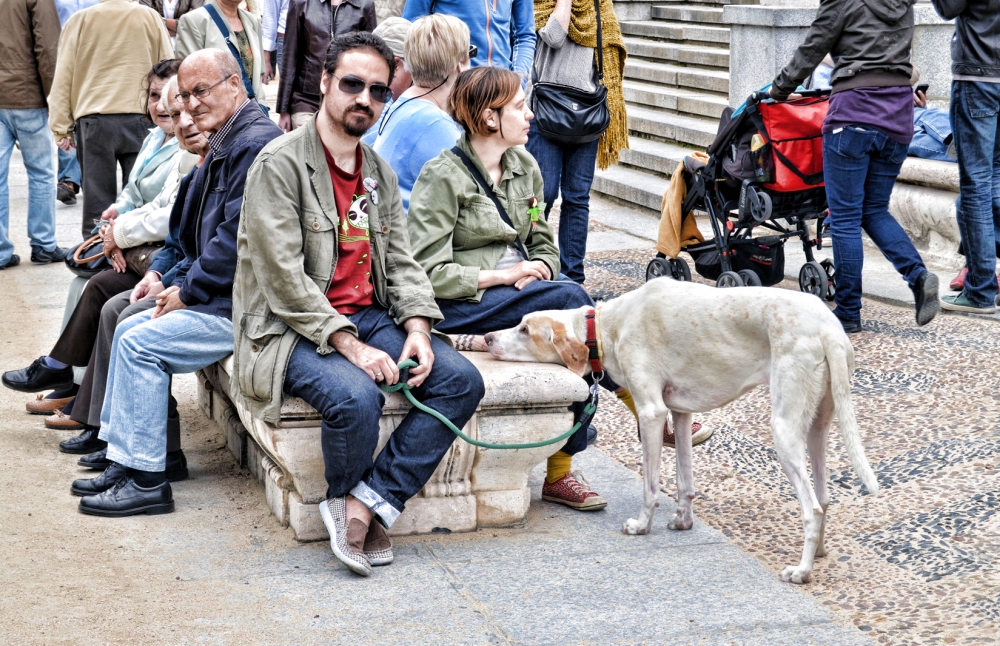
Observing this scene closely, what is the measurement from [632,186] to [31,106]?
5.04 meters

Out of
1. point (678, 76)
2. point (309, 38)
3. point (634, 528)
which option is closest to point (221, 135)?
point (634, 528)

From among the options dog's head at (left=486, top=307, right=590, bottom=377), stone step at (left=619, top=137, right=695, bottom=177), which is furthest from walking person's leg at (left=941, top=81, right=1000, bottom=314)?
stone step at (left=619, top=137, right=695, bottom=177)

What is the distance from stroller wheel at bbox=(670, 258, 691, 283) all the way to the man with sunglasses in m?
3.60

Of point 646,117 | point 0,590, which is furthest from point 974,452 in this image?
point 646,117

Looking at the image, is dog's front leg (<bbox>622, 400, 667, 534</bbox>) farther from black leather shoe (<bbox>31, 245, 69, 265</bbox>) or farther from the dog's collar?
black leather shoe (<bbox>31, 245, 69, 265</bbox>)

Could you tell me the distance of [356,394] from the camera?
12.2ft

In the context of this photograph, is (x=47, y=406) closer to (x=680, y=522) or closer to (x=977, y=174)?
(x=680, y=522)

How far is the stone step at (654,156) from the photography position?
10.6 metres

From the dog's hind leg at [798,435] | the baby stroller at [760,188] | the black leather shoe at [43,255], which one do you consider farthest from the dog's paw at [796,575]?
the black leather shoe at [43,255]

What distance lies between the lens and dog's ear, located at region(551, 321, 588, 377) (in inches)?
165

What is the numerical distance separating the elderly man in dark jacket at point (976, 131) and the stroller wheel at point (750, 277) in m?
1.11

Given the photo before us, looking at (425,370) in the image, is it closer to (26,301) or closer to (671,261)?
(671,261)

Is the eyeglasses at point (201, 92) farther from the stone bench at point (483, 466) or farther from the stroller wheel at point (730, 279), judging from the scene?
the stroller wheel at point (730, 279)

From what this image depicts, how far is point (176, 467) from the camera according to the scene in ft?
15.5
